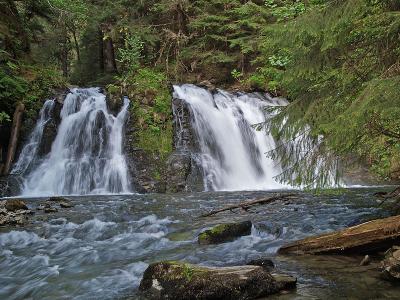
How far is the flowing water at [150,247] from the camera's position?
4730 millimetres

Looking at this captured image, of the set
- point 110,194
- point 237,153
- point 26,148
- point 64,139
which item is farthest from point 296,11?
point 26,148

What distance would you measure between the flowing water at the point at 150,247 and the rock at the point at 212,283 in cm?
25

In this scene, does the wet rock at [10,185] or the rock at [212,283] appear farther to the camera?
the wet rock at [10,185]

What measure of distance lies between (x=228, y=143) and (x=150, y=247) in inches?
447

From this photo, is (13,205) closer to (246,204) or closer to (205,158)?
(246,204)

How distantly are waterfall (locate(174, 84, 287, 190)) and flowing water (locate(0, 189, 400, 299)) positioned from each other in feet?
16.9

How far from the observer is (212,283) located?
413 cm

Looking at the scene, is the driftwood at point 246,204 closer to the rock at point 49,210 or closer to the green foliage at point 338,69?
the green foliage at point 338,69

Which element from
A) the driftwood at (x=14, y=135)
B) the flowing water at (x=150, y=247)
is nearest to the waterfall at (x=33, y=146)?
the driftwood at (x=14, y=135)

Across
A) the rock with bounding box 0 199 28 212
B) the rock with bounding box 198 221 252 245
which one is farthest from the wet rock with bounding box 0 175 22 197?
the rock with bounding box 198 221 252 245

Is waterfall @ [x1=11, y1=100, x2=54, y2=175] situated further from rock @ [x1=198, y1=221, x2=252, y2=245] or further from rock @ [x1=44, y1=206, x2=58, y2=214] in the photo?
rock @ [x1=198, y1=221, x2=252, y2=245]

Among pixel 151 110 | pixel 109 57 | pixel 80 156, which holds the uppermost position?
pixel 109 57

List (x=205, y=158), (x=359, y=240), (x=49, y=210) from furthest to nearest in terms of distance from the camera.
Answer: (x=205, y=158) < (x=49, y=210) < (x=359, y=240)

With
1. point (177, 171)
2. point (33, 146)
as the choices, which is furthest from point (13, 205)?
point (177, 171)
